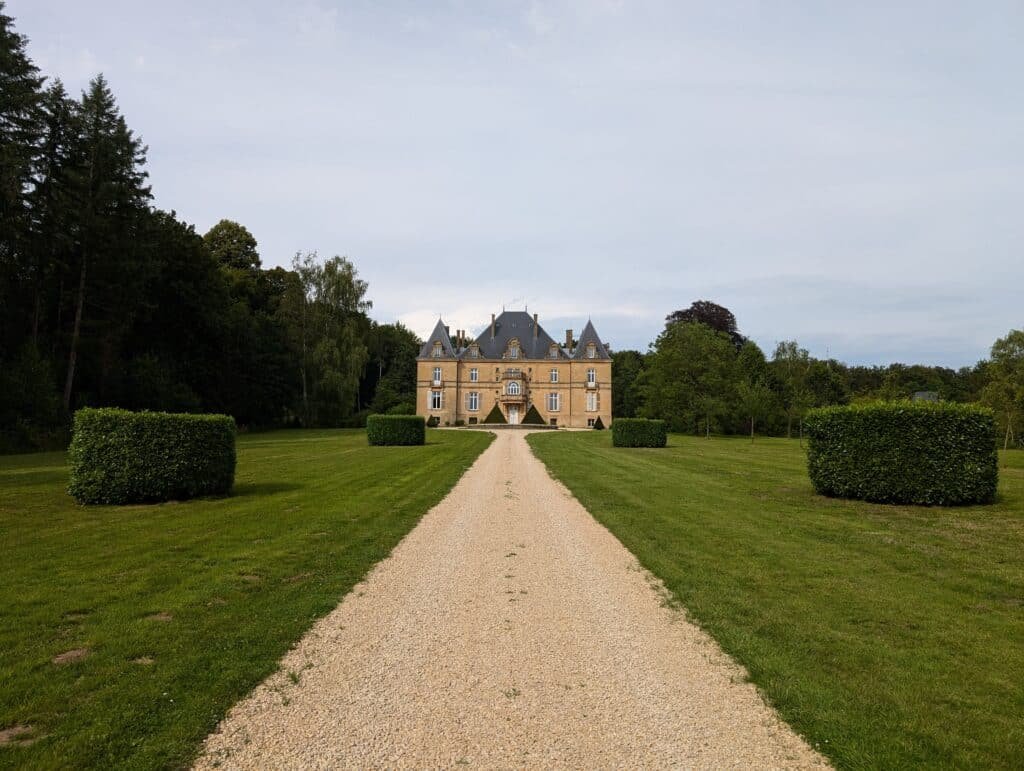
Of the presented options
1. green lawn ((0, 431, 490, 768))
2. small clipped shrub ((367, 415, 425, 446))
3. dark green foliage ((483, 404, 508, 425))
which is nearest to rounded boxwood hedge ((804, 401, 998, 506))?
green lawn ((0, 431, 490, 768))

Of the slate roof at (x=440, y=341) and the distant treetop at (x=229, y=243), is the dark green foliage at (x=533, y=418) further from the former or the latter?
the distant treetop at (x=229, y=243)

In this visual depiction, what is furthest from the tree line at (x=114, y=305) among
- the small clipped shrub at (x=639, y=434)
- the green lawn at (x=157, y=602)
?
the small clipped shrub at (x=639, y=434)

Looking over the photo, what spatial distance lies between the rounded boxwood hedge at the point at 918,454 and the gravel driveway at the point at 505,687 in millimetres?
6931

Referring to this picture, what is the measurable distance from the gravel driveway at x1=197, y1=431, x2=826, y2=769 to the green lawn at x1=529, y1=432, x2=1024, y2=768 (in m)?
0.36

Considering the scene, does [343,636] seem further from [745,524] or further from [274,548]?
[745,524]

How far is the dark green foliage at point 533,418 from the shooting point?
5612 cm

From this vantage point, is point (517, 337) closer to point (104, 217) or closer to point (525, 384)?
point (525, 384)

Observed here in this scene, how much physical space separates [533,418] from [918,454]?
1811 inches

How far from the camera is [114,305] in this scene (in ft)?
100

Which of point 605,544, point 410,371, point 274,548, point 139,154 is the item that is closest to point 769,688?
→ point 605,544

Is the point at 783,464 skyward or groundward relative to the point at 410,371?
groundward

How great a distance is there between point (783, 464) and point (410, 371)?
2045 inches

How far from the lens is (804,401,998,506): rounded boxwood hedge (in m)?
10.6

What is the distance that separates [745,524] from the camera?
9531 mm
